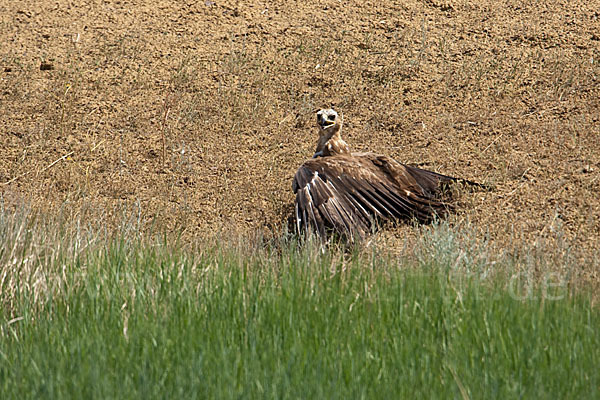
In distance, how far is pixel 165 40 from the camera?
34.5 ft

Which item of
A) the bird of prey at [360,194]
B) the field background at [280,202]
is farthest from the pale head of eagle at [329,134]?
the field background at [280,202]

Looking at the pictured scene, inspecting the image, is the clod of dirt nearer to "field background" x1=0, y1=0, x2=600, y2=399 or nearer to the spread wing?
"field background" x1=0, y1=0, x2=600, y2=399

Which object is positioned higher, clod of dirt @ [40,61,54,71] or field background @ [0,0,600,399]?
field background @ [0,0,600,399]

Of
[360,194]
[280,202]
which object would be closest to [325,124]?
[280,202]

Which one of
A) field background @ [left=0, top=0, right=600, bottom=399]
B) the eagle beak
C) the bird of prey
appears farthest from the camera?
the eagle beak

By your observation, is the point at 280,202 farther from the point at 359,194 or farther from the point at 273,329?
the point at 273,329

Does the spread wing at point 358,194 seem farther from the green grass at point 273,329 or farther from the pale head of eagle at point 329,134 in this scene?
the green grass at point 273,329

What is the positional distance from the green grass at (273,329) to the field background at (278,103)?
1.63m

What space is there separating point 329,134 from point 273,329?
3621 millimetres

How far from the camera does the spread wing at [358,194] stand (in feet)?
21.0

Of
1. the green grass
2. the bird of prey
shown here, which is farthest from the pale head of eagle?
the green grass

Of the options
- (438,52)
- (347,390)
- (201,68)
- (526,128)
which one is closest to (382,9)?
(438,52)

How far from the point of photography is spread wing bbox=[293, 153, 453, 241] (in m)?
6.41

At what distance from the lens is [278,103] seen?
9.25 metres
